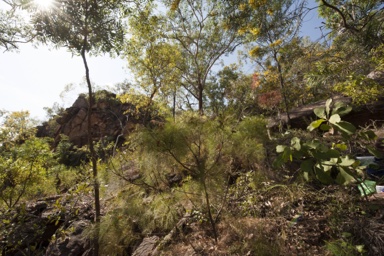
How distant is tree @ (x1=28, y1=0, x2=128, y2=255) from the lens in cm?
284

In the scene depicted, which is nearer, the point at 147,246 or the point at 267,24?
the point at 147,246

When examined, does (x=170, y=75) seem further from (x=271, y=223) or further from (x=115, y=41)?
(x=271, y=223)

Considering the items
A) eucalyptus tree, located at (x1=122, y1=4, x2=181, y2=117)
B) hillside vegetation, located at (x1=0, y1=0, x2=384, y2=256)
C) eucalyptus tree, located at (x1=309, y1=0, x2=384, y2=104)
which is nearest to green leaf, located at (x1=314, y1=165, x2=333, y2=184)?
hillside vegetation, located at (x1=0, y1=0, x2=384, y2=256)

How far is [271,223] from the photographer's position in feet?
7.55

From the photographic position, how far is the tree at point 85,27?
2.84m

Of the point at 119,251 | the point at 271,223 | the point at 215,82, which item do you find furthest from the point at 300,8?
the point at 215,82

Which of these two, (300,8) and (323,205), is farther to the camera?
(300,8)

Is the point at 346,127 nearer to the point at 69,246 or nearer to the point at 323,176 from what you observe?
the point at 323,176

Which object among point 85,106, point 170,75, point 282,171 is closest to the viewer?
point 282,171

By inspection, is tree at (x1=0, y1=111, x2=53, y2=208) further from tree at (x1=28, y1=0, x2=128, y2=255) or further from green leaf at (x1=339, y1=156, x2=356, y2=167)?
green leaf at (x1=339, y1=156, x2=356, y2=167)

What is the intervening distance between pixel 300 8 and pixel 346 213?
10.3 ft

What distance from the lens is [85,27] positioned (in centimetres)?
291

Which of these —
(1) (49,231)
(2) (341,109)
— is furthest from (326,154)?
(1) (49,231)

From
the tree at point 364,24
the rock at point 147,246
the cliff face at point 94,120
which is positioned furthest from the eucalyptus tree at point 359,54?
the cliff face at point 94,120
